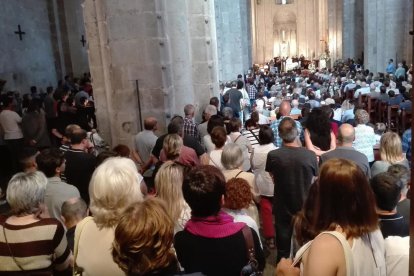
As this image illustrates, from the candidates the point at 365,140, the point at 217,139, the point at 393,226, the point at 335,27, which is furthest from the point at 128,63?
the point at 335,27

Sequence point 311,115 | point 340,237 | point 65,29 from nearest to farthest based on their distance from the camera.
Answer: point 340,237, point 311,115, point 65,29

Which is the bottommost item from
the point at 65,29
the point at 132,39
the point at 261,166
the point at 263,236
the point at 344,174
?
the point at 263,236

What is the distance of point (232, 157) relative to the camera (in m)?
4.52

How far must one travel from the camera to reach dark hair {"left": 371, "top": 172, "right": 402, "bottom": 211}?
3.09 meters

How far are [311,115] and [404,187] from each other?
Result: 7.53 feet

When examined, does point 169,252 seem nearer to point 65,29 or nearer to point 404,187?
point 404,187

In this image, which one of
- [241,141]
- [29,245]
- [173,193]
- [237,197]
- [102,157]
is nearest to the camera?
[29,245]

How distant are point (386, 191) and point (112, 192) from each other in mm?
1869

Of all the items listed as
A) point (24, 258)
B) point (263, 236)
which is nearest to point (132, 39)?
point (263, 236)

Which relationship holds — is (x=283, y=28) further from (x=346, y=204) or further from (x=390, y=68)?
(x=346, y=204)

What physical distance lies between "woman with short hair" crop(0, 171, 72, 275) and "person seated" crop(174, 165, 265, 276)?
3.27 feet

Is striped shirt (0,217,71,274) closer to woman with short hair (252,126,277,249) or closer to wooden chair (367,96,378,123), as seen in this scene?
woman with short hair (252,126,277,249)

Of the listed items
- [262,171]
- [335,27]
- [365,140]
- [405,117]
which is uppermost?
[335,27]

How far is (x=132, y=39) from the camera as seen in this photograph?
7.33 m
